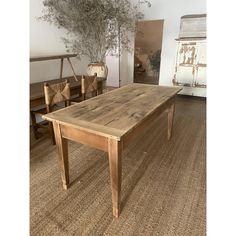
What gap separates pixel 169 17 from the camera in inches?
175

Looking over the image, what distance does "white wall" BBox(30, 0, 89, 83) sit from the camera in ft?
9.39

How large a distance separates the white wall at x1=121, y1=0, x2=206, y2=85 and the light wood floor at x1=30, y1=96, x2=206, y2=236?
2.57 metres

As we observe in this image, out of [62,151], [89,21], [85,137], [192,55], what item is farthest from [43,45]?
[192,55]

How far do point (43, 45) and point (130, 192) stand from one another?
8.05 feet

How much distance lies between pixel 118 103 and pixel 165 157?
87 centimetres

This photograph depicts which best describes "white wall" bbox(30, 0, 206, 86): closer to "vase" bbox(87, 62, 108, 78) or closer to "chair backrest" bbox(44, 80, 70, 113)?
"vase" bbox(87, 62, 108, 78)

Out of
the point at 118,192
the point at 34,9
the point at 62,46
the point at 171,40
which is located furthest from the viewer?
the point at 171,40

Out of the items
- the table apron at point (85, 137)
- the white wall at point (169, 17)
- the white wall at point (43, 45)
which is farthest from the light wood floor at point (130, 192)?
the white wall at point (169, 17)

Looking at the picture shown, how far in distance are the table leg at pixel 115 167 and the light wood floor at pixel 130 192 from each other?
0.11 m

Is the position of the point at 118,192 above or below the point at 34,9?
below
